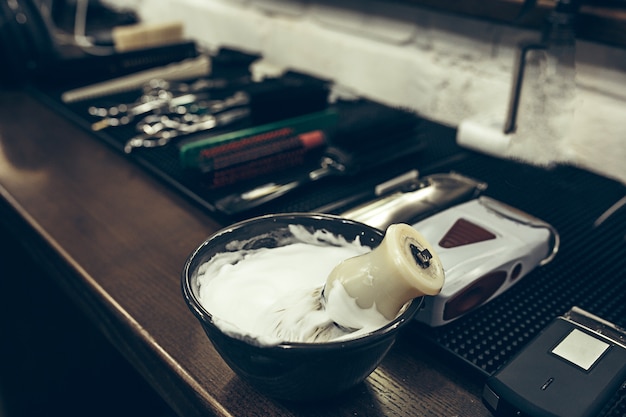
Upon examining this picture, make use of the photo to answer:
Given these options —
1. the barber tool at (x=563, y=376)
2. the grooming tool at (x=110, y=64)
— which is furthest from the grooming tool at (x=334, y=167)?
the grooming tool at (x=110, y=64)

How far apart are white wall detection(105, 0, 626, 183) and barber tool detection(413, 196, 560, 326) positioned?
0.96ft

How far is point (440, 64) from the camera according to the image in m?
1.07

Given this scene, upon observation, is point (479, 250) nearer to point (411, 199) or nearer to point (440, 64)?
point (411, 199)

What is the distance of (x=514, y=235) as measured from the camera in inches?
23.0

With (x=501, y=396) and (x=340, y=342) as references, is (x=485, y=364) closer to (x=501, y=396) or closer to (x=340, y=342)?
(x=501, y=396)

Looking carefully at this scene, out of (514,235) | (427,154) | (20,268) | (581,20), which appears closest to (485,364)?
(514,235)

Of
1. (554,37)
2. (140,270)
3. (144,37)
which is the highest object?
(554,37)

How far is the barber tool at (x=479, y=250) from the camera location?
0.50m

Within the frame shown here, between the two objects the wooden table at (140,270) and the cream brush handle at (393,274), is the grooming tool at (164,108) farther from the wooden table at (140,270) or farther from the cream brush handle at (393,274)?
the cream brush handle at (393,274)

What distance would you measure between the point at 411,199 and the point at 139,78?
0.75m

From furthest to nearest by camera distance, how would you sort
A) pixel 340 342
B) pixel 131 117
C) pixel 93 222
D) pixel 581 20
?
1. pixel 131 117
2. pixel 581 20
3. pixel 93 222
4. pixel 340 342

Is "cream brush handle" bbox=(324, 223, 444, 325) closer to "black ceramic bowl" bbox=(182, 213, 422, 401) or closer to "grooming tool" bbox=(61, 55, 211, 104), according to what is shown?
"black ceramic bowl" bbox=(182, 213, 422, 401)

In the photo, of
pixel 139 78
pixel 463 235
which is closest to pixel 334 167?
pixel 463 235

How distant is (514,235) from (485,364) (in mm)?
164
